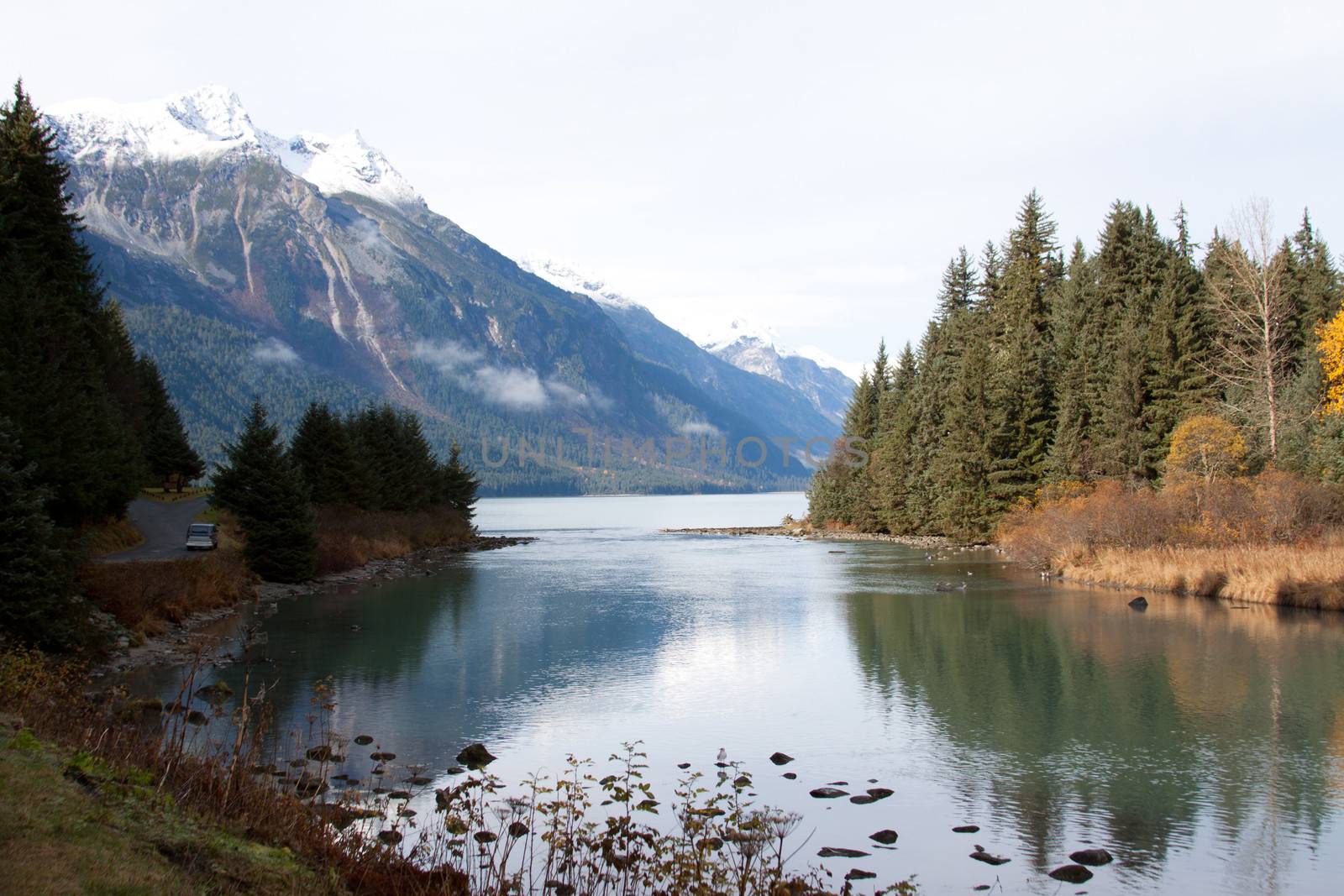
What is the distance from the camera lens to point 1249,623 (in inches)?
1361

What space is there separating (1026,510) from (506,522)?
101 metres

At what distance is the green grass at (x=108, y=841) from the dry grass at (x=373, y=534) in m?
43.0

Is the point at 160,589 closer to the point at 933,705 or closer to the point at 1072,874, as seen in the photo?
the point at 933,705

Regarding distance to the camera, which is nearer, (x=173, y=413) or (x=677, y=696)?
(x=677, y=696)

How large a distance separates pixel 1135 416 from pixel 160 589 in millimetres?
52219

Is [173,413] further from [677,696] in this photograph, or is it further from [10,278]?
[677,696]

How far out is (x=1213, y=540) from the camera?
44938 mm

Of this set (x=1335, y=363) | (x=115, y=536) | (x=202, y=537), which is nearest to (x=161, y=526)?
(x=115, y=536)

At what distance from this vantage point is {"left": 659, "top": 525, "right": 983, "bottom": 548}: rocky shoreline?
82.3m

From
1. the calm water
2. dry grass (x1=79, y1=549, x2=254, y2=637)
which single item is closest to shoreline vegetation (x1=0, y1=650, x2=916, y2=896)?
the calm water

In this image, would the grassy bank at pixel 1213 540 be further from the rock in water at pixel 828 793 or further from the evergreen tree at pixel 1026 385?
the rock in water at pixel 828 793

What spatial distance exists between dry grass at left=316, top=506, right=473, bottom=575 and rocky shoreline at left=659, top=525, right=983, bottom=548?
34.6 m

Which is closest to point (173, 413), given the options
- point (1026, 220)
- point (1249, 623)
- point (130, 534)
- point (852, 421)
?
point (130, 534)

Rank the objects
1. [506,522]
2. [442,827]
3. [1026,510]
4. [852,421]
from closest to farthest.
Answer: [442,827], [1026,510], [852,421], [506,522]
